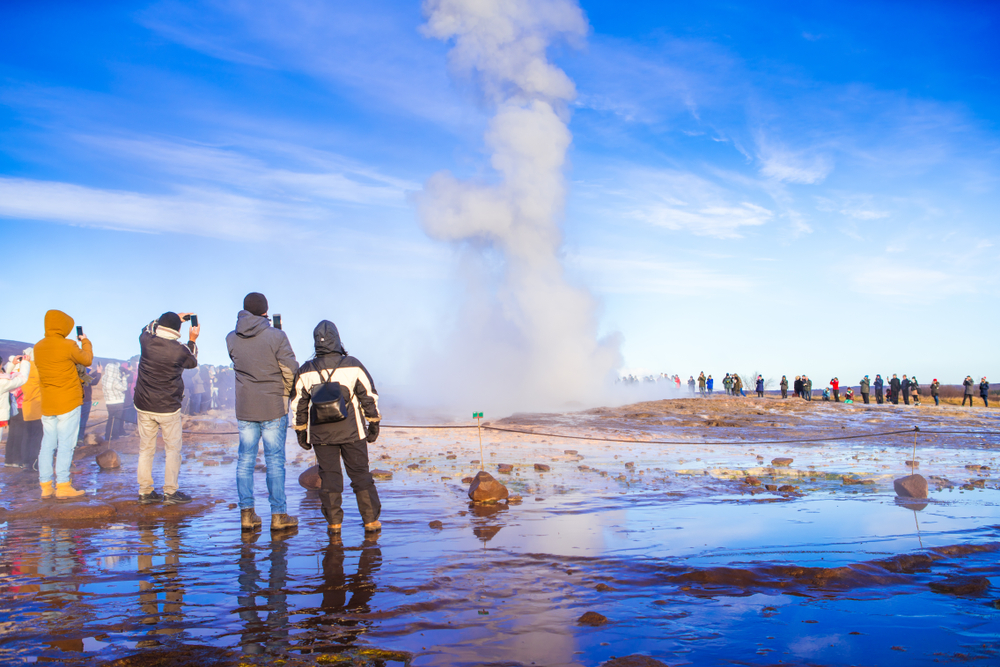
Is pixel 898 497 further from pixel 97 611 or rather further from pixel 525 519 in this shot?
pixel 97 611

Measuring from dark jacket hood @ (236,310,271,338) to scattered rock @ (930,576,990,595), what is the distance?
251 inches

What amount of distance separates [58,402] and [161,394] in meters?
1.57

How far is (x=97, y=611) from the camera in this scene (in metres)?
3.85

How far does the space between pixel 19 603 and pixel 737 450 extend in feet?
51.3

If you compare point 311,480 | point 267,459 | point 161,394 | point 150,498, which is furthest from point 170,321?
point 311,480

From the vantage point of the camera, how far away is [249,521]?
6.41 meters

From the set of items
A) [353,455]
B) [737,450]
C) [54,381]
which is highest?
[54,381]

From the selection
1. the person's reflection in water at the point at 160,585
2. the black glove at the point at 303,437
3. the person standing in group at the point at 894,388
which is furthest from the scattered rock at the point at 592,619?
the person standing in group at the point at 894,388

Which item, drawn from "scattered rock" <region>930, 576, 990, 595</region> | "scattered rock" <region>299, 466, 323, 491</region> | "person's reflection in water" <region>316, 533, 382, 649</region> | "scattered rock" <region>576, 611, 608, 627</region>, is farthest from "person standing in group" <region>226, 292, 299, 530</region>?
"scattered rock" <region>930, 576, 990, 595</region>

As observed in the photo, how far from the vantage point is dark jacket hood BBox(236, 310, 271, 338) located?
6.71 m

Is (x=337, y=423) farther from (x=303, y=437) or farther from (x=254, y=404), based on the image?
(x=254, y=404)

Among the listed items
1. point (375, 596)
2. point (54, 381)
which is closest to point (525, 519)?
point (375, 596)

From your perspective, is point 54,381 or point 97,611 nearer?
point 97,611

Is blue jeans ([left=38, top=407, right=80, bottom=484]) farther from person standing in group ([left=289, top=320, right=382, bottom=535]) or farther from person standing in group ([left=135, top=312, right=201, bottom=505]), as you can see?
person standing in group ([left=289, top=320, right=382, bottom=535])
